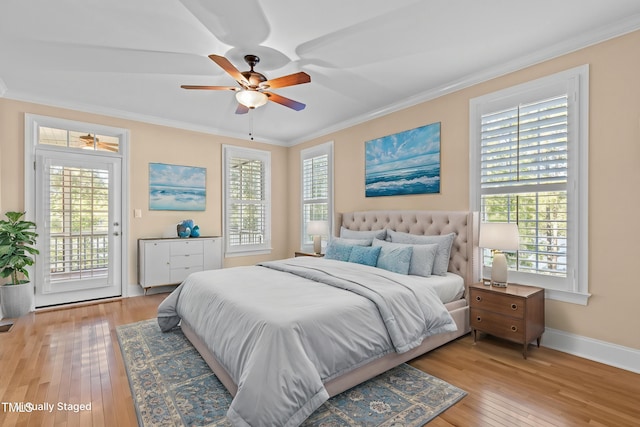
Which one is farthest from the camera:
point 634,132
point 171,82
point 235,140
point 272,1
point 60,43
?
point 235,140

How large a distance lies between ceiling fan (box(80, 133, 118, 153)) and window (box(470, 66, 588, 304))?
16.2ft

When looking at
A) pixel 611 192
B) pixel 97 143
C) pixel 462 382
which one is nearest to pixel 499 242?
pixel 611 192

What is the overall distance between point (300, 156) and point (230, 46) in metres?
3.38

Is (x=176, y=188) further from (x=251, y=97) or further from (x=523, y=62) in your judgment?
(x=523, y=62)

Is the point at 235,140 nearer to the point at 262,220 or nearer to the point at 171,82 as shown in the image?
the point at 262,220

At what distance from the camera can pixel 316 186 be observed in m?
5.68

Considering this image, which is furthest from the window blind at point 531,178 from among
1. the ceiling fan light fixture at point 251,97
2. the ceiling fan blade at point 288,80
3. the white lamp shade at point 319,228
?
the white lamp shade at point 319,228

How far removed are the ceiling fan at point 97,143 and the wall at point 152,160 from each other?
228 mm

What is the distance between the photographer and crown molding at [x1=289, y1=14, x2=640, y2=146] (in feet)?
8.09

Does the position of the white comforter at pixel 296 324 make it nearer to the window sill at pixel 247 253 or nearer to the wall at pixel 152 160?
the wall at pixel 152 160

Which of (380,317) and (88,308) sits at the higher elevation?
(380,317)

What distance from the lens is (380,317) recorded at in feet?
7.37

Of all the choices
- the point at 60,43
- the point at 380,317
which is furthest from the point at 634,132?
the point at 60,43

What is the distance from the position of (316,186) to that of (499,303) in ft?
11.8
